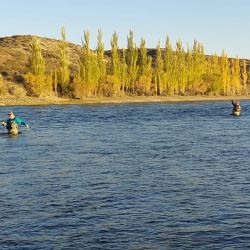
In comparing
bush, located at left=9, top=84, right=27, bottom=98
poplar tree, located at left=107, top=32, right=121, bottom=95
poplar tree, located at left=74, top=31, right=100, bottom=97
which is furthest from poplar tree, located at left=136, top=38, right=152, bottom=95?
bush, located at left=9, top=84, right=27, bottom=98

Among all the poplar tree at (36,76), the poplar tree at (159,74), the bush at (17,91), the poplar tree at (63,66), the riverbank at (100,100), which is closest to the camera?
the riverbank at (100,100)

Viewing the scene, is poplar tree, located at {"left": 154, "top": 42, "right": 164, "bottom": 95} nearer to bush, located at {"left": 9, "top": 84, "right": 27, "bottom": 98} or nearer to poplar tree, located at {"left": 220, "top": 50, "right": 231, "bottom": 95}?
poplar tree, located at {"left": 220, "top": 50, "right": 231, "bottom": 95}

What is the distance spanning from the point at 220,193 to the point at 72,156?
567 inches

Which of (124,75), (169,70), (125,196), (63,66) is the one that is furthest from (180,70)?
(125,196)

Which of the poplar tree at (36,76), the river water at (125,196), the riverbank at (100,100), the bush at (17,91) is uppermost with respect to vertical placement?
the poplar tree at (36,76)

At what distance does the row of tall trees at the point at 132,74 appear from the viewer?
5202 inches

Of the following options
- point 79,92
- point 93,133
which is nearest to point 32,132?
point 93,133

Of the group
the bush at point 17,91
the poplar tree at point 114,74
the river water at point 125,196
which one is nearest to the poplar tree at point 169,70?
the poplar tree at point 114,74

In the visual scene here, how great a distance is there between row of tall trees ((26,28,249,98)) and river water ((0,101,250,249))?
9374 cm

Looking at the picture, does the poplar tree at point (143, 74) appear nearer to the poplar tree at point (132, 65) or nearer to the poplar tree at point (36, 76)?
the poplar tree at point (132, 65)

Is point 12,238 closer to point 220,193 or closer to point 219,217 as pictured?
point 219,217

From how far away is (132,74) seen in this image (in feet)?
482

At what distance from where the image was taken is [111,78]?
140 metres

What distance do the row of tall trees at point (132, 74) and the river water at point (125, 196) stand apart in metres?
93.7
